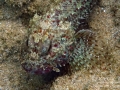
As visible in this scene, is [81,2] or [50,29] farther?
[81,2]

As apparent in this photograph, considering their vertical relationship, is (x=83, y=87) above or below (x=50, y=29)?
below

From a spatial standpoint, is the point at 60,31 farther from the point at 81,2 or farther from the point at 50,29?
the point at 81,2

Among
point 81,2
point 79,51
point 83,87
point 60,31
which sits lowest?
point 83,87

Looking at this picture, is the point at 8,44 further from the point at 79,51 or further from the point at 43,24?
the point at 79,51

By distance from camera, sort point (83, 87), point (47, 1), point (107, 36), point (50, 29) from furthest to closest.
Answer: point (47, 1) → point (107, 36) → point (50, 29) → point (83, 87)

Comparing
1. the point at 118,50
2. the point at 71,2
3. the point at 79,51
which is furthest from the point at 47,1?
the point at 118,50

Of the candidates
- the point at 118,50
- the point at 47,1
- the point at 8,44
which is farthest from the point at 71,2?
the point at 8,44

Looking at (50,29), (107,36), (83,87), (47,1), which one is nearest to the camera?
(83,87)
